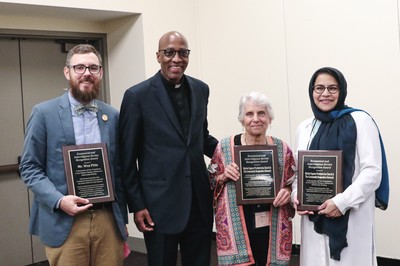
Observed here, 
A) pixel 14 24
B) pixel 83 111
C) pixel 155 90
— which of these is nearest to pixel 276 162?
pixel 155 90

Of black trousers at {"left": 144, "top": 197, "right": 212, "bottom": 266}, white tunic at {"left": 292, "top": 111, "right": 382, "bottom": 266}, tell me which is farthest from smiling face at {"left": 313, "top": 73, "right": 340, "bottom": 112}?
black trousers at {"left": 144, "top": 197, "right": 212, "bottom": 266}

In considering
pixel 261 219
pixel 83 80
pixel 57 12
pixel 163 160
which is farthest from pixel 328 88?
pixel 57 12

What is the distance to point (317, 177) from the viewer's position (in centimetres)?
232

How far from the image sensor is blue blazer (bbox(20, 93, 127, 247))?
7.06 feet

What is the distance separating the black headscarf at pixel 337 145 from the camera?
2281mm

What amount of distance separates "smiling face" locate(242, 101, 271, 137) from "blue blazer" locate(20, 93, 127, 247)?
0.82m

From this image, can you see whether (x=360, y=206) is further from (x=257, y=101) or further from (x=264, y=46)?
(x=264, y=46)

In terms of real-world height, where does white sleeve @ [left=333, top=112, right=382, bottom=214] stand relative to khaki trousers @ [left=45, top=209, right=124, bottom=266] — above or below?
above

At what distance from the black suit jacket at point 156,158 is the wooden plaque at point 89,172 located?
0.16m

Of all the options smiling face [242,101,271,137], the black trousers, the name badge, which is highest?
smiling face [242,101,271,137]

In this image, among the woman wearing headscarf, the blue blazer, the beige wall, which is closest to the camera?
the blue blazer

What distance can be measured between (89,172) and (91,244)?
360mm

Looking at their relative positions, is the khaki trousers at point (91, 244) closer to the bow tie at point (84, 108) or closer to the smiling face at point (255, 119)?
the bow tie at point (84, 108)

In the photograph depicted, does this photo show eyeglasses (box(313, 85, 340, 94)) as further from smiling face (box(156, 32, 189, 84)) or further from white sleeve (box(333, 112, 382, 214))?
smiling face (box(156, 32, 189, 84))
